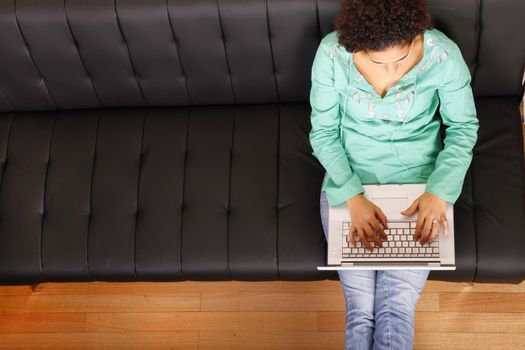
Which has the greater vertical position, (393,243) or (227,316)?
(393,243)

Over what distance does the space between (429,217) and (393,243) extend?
113 millimetres

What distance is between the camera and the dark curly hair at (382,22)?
111 centimetres

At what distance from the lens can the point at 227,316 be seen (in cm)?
193

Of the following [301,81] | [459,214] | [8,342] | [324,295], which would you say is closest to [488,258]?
[459,214]

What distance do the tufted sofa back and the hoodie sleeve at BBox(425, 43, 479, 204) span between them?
0.21 m

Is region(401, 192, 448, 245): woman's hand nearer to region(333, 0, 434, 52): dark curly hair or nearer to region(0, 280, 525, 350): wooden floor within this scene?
region(333, 0, 434, 52): dark curly hair

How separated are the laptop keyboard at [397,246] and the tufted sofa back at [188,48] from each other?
53 centimetres

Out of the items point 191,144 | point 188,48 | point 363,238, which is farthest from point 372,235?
point 188,48

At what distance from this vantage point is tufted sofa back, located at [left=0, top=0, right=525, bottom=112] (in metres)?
1.48

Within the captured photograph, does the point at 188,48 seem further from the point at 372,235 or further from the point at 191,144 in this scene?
the point at 372,235

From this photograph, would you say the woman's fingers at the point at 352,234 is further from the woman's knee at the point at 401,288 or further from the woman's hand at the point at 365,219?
the woman's knee at the point at 401,288

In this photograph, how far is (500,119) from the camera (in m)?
1.60

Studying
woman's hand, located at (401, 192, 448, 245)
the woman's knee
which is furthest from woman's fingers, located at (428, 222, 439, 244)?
the woman's knee

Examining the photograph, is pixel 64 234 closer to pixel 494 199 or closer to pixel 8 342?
pixel 8 342
